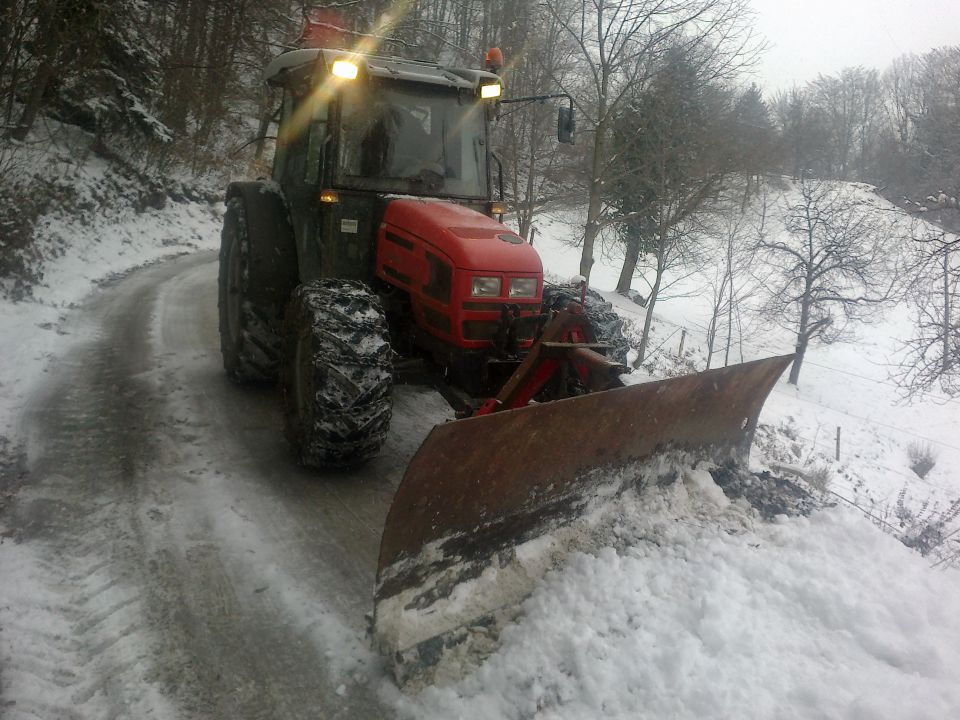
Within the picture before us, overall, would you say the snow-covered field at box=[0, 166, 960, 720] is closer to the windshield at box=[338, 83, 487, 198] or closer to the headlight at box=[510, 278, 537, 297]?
the headlight at box=[510, 278, 537, 297]

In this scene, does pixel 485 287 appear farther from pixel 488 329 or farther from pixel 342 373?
pixel 342 373

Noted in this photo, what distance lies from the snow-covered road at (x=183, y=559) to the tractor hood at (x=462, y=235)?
145cm

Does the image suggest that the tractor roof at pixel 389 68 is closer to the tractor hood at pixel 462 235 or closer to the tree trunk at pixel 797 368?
the tractor hood at pixel 462 235

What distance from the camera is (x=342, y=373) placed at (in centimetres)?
340

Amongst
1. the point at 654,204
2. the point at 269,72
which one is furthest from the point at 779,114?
the point at 269,72

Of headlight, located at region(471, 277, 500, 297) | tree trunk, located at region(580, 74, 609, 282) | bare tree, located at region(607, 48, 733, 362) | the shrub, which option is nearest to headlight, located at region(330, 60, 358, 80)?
headlight, located at region(471, 277, 500, 297)

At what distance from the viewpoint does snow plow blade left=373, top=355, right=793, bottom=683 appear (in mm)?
2445

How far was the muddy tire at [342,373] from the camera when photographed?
341 cm

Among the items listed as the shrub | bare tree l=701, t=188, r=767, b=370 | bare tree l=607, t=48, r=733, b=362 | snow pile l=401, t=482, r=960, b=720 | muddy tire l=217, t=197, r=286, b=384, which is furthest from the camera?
bare tree l=701, t=188, r=767, b=370

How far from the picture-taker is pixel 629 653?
246 cm

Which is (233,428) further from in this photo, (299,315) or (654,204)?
(654,204)

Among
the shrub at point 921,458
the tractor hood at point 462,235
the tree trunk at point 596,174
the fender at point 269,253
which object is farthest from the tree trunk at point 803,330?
the fender at point 269,253

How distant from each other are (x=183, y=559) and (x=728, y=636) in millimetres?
2449

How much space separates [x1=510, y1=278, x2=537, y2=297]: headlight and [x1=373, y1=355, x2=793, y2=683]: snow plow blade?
41.1 inches
